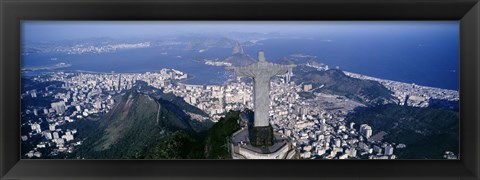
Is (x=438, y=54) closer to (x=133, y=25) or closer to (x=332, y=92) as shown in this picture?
(x=332, y=92)

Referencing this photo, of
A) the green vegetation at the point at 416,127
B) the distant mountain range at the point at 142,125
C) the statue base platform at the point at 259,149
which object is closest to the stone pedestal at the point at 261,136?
the statue base platform at the point at 259,149

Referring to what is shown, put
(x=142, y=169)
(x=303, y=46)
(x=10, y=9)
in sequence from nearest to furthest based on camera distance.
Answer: (x=10, y=9), (x=142, y=169), (x=303, y=46)

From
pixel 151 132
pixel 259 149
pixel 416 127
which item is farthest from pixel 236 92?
pixel 416 127

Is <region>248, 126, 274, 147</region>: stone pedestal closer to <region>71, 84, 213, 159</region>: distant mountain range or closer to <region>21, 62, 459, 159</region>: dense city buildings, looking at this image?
<region>21, 62, 459, 159</region>: dense city buildings

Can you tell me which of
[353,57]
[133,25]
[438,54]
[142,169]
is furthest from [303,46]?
[142,169]

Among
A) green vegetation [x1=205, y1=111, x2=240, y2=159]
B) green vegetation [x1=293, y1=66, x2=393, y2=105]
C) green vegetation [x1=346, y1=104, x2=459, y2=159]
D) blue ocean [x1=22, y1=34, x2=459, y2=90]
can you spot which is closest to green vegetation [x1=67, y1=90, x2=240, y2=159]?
green vegetation [x1=205, y1=111, x2=240, y2=159]

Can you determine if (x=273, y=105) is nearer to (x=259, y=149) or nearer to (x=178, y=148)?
(x=259, y=149)

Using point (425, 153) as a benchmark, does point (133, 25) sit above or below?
above
